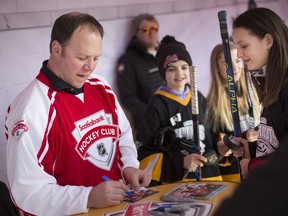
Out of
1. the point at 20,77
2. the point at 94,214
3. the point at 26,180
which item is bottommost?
the point at 94,214

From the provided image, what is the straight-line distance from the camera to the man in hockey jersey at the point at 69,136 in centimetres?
167

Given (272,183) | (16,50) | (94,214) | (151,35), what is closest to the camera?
(272,183)

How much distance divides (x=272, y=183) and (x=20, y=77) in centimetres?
242

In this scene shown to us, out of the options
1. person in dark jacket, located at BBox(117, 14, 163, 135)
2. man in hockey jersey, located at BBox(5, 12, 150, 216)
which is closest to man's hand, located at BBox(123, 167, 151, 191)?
man in hockey jersey, located at BBox(5, 12, 150, 216)

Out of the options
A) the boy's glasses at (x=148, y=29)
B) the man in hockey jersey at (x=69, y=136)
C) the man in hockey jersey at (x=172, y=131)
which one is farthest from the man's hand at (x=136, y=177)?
the boy's glasses at (x=148, y=29)

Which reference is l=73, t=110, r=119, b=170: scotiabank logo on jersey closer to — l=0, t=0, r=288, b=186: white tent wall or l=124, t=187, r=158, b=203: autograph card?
l=124, t=187, r=158, b=203: autograph card

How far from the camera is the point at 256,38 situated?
2.04 meters

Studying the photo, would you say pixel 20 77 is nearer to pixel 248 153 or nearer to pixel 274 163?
pixel 248 153

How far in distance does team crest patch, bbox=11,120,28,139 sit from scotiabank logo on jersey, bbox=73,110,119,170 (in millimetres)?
222

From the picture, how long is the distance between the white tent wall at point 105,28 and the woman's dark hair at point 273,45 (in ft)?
4.55

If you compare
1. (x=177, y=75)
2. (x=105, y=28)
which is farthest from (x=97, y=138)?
(x=105, y=28)

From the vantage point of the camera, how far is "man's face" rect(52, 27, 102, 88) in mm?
1846

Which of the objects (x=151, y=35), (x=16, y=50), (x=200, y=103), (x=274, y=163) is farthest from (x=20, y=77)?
(x=274, y=163)

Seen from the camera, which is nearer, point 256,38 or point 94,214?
point 94,214
